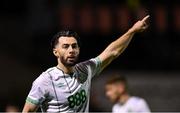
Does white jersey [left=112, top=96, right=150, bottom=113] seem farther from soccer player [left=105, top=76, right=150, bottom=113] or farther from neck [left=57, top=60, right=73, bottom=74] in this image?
neck [left=57, top=60, right=73, bottom=74]

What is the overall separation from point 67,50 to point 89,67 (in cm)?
48

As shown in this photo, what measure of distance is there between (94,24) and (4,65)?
83.8 inches

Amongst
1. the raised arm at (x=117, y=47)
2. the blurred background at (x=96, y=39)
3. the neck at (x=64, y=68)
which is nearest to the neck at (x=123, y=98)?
the raised arm at (x=117, y=47)

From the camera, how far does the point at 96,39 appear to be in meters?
17.8

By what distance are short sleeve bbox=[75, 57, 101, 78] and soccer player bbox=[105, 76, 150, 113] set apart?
2992mm

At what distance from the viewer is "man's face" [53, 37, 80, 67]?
7684mm

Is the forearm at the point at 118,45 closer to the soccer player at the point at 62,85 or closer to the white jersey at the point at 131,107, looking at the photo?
the soccer player at the point at 62,85

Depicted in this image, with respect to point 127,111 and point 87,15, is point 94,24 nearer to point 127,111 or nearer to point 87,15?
point 87,15

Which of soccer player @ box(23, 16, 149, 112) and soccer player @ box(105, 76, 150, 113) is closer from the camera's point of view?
soccer player @ box(23, 16, 149, 112)

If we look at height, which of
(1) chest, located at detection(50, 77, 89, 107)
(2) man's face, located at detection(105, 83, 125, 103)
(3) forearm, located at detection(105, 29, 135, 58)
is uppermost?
(3) forearm, located at detection(105, 29, 135, 58)

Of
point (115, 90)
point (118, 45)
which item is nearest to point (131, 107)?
point (115, 90)

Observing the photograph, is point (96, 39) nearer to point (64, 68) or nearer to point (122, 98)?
point (122, 98)

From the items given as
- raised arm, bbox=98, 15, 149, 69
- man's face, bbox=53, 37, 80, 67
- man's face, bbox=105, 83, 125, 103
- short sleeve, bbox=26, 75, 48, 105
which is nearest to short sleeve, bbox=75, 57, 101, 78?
raised arm, bbox=98, 15, 149, 69

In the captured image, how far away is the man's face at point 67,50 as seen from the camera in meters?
7.68
